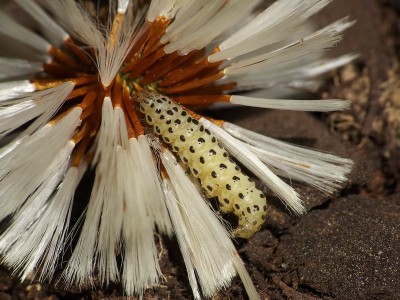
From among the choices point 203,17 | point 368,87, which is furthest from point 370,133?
point 203,17

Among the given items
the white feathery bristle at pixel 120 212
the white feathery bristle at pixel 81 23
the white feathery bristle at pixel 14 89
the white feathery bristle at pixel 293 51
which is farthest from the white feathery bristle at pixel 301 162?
the white feathery bristle at pixel 14 89

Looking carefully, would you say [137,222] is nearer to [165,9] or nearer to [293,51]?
[165,9]

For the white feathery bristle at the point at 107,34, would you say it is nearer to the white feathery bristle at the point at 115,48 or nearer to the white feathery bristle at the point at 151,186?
the white feathery bristle at the point at 115,48

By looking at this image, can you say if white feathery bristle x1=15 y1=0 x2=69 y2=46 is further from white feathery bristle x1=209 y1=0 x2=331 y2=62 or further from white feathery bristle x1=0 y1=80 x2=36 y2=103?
white feathery bristle x1=209 y1=0 x2=331 y2=62

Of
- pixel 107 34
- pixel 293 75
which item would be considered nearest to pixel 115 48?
pixel 107 34

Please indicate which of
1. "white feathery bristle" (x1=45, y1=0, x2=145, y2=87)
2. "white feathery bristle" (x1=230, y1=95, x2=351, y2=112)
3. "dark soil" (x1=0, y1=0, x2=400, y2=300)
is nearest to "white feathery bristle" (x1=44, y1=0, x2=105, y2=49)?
"white feathery bristle" (x1=45, y1=0, x2=145, y2=87)
